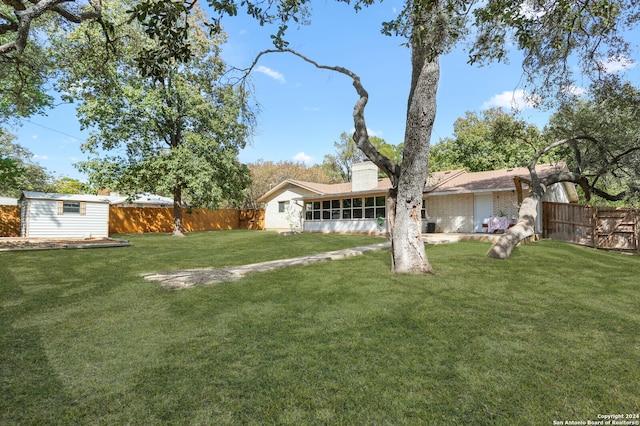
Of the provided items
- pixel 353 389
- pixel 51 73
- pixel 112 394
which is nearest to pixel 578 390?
pixel 353 389

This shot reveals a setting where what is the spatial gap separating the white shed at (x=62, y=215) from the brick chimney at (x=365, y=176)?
14.1 metres

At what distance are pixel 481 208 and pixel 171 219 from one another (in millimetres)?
21475

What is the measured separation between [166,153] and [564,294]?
60.6ft

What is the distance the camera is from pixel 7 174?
14484 mm

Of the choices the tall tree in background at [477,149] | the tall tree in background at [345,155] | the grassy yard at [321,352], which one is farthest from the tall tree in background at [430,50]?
the tall tree in background at [345,155]

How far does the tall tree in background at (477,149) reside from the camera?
2348cm

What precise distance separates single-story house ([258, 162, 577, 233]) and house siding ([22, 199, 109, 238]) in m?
11.5

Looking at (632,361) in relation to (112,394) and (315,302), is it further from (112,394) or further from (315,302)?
(112,394)

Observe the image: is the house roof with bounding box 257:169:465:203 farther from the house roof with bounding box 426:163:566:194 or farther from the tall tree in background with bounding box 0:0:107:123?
the tall tree in background with bounding box 0:0:107:123

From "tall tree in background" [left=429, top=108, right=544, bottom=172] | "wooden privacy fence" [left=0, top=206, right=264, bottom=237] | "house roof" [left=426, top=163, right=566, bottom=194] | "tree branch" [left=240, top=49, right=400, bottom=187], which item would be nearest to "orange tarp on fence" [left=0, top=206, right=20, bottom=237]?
"wooden privacy fence" [left=0, top=206, right=264, bottom=237]

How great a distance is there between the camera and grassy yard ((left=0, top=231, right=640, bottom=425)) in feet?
6.61

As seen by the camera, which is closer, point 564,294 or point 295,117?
point 564,294

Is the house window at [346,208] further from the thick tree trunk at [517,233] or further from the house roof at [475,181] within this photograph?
the thick tree trunk at [517,233]

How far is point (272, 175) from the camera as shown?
33.8 m
